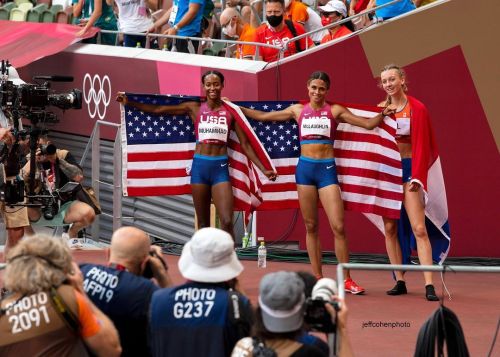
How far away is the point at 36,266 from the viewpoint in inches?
254

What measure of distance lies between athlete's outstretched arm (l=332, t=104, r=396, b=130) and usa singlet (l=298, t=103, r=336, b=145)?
7 cm

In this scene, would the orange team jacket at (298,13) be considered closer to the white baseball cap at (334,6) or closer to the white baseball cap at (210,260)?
the white baseball cap at (334,6)

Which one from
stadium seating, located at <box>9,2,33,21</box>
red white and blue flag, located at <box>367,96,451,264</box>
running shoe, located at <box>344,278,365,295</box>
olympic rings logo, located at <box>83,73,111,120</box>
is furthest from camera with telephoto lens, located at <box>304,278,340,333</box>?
stadium seating, located at <box>9,2,33,21</box>

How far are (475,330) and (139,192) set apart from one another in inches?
164

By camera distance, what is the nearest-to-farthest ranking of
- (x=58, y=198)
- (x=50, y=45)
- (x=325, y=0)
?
1. (x=58, y=198)
2. (x=325, y=0)
3. (x=50, y=45)

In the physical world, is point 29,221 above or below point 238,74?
below

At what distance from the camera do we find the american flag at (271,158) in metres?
13.3

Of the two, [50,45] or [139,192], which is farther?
[50,45]

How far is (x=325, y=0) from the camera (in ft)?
58.6

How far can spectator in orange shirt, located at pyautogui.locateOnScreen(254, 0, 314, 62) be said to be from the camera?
647 inches

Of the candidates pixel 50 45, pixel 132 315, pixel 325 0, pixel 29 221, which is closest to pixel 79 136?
pixel 50 45

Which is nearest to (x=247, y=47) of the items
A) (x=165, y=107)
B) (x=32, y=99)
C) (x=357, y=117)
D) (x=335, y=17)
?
(x=335, y=17)

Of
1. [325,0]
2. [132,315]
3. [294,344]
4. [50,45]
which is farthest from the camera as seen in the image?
[50,45]

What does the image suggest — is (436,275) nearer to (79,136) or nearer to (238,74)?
(238,74)
